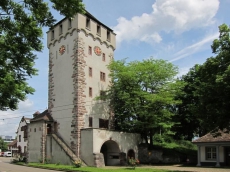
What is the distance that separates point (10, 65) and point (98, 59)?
86.4 ft

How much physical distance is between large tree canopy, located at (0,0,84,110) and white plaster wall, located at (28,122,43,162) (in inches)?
977

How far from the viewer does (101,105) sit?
3481 centimetres

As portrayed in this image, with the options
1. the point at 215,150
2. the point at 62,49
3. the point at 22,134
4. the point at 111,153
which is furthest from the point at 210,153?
the point at 22,134

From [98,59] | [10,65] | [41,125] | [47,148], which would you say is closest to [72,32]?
[98,59]

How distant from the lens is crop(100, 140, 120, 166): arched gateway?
33.0m

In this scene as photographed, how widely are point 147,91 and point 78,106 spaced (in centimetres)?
828

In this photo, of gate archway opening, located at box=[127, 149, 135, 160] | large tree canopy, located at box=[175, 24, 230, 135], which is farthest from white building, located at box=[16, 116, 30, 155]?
large tree canopy, located at box=[175, 24, 230, 135]

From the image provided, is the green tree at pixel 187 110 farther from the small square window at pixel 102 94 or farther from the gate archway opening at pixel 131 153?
the small square window at pixel 102 94

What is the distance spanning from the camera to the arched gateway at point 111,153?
108 ft

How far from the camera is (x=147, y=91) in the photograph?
112 ft

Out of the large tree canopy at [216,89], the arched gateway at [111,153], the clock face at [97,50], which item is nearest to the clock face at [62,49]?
the clock face at [97,50]

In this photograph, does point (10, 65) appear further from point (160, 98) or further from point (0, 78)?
point (160, 98)

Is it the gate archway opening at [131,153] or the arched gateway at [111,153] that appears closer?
the arched gateway at [111,153]

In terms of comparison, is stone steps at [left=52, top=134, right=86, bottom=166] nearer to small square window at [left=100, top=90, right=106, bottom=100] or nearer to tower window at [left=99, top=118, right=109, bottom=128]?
tower window at [left=99, top=118, right=109, bottom=128]
